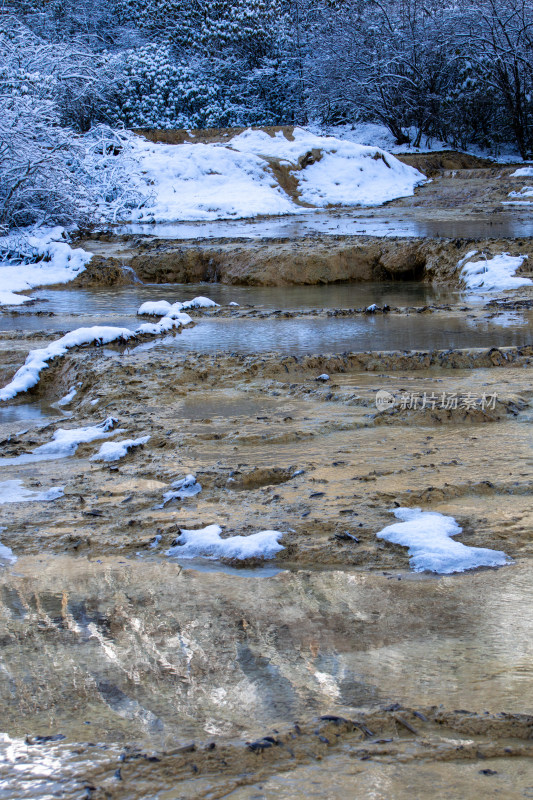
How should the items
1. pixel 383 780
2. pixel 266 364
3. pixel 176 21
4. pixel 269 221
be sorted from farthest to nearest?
pixel 176 21 → pixel 269 221 → pixel 266 364 → pixel 383 780

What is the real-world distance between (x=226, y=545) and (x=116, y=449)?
4.62 ft

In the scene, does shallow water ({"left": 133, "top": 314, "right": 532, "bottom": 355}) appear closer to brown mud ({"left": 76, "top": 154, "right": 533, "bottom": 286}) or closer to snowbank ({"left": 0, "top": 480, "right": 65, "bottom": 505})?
brown mud ({"left": 76, "top": 154, "right": 533, "bottom": 286})

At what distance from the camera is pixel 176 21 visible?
1090 inches

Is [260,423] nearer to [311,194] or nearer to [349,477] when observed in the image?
[349,477]

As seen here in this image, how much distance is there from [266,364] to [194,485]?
2.43 meters

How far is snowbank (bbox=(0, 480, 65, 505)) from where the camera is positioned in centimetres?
381

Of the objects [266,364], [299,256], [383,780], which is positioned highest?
[299,256]

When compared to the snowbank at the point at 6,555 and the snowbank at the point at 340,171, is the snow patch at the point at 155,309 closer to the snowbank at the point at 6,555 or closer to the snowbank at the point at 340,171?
the snowbank at the point at 6,555

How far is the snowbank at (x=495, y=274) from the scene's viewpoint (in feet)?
29.3

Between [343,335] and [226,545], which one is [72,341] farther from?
[226,545]

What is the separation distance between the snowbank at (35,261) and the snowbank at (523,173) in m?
11.5

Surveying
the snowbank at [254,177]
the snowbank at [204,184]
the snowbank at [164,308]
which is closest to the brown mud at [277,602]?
the snowbank at [164,308]

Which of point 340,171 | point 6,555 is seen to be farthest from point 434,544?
point 340,171

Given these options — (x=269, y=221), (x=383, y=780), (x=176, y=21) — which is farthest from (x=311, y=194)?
(x=383, y=780)
